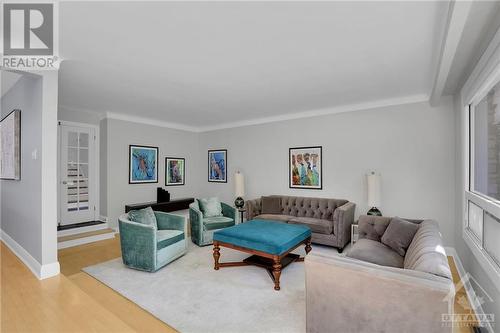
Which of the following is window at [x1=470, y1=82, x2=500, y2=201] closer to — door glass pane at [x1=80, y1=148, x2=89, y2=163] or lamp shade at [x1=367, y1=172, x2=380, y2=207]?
lamp shade at [x1=367, y1=172, x2=380, y2=207]

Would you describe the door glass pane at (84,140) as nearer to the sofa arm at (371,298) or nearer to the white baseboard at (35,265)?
the white baseboard at (35,265)

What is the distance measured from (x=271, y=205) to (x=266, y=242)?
224cm

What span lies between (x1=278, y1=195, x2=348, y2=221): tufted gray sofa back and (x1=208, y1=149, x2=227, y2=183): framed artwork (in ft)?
6.36

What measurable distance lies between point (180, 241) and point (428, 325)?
3.15 metres

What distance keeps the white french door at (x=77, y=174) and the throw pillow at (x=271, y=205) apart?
149 inches

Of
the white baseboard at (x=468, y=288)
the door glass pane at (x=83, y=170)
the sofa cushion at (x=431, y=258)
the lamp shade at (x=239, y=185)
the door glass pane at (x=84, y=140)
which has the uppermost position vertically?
the door glass pane at (x=84, y=140)

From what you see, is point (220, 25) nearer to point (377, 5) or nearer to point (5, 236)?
point (377, 5)

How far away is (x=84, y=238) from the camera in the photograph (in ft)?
14.6

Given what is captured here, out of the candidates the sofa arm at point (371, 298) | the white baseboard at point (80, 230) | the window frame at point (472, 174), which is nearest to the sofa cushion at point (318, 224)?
the window frame at point (472, 174)

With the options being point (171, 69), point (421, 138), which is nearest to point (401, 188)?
point (421, 138)

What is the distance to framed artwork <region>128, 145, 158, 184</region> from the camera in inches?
220

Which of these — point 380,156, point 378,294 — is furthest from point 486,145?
point 378,294

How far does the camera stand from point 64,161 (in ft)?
16.2

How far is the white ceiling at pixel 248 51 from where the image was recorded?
190 cm
